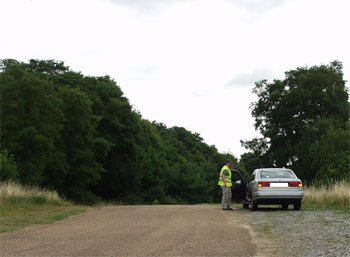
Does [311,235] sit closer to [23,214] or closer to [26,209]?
[23,214]

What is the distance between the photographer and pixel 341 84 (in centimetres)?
4744

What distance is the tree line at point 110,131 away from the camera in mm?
30391

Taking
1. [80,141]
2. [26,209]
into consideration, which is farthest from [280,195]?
[80,141]

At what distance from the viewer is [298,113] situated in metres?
47.4

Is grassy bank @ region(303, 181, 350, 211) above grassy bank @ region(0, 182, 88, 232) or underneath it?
above

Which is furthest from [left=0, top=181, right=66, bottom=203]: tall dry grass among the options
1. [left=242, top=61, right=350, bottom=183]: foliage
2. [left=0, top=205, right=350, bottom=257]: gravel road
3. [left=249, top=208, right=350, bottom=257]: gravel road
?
[left=242, top=61, right=350, bottom=183]: foliage

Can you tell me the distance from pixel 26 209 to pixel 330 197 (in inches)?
485

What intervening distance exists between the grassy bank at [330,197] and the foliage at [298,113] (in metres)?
21.8

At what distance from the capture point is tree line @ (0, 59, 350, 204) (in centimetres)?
3039

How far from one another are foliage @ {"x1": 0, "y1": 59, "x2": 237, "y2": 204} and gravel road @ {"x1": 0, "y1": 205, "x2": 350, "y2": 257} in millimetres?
15829

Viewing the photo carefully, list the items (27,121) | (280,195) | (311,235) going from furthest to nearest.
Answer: (27,121)
(280,195)
(311,235)

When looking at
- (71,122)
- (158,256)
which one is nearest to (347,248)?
(158,256)

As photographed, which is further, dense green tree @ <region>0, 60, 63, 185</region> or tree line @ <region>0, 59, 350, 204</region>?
tree line @ <region>0, 59, 350, 204</region>

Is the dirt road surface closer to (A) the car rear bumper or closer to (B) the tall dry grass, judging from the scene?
(A) the car rear bumper
